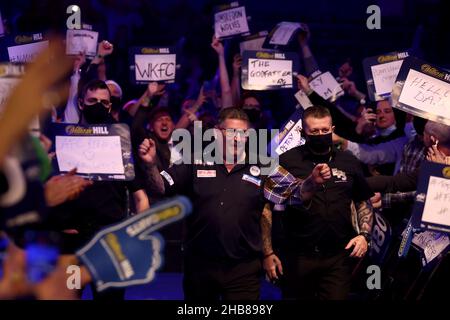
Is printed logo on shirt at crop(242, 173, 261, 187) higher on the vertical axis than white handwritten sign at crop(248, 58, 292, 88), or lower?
lower

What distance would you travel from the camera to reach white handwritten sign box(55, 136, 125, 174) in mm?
5461

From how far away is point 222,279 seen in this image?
522cm

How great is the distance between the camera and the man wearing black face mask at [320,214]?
17.8 feet

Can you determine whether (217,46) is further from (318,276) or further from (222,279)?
(222,279)

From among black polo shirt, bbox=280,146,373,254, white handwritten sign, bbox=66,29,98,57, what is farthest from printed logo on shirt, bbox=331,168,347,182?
white handwritten sign, bbox=66,29,98,57

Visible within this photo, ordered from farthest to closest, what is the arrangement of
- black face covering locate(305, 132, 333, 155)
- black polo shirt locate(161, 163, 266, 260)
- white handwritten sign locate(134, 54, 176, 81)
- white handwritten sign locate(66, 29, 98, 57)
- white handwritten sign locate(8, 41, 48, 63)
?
1. white handwritten sign locate(134, 54, 176, 81)
2. white handwritten sign locate(66, 29, 98, 57)
3. white handwritten sign locate(8, 41, 48, 63)
4. black face covering locate(305, 132, 333, 155)
5. black polo shirt locate(161, 163, 266, 260)

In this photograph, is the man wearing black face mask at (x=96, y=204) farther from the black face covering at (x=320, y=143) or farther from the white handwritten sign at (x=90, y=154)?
the black face covering at (x=320, y=143)

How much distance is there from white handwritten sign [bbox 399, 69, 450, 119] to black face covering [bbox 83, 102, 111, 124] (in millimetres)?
2230

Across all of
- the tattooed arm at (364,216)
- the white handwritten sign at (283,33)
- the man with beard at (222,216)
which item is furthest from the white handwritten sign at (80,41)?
the tattooed arm at (364,216)

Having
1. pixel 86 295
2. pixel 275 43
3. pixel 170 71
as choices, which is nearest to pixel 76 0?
pixel 170 71

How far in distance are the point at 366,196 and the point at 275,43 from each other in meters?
2.50

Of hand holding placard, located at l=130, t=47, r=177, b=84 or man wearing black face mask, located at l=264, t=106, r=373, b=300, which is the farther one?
hand holding placard, located at l=130, t=47, r=177, b=84

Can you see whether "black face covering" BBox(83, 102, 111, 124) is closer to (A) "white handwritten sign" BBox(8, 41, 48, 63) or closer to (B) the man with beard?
(B) the man with beard
